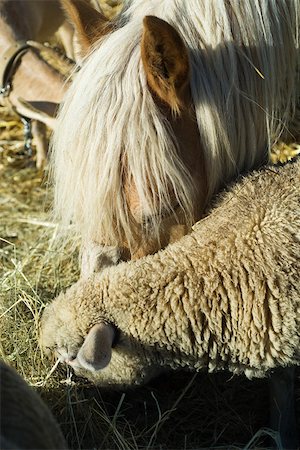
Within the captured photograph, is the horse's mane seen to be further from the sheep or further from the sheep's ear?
the sheep

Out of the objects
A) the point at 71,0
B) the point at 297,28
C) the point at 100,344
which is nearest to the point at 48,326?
the point at 100,344

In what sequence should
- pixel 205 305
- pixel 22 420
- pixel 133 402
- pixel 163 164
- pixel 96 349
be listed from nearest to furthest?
1. pixel 22 420
2. pixel 96 349
3. pixel 205 305
4. pixel 163 164
5. pixel 133 402

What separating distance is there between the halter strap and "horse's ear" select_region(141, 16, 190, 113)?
3.62 feet

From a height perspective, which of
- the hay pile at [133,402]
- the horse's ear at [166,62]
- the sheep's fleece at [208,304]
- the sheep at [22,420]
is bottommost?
the hay pile at [133,402]

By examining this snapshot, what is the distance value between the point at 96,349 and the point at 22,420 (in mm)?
348

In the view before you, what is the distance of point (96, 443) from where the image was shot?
232 cm

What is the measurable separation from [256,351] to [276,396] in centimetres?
30

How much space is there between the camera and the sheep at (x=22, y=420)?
1535 mm

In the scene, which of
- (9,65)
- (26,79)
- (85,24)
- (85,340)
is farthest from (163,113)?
(9,65)

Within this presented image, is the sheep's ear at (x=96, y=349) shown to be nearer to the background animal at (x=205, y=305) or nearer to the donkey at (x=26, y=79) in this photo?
the background animal at (x=205, y=305)

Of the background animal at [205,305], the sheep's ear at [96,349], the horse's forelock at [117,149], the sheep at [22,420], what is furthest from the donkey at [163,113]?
the sheep at [22,420]

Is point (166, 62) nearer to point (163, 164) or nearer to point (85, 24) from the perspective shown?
point (163, 164)

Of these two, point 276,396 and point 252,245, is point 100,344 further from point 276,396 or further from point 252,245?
point 276,396

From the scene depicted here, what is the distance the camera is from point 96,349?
1.90m
